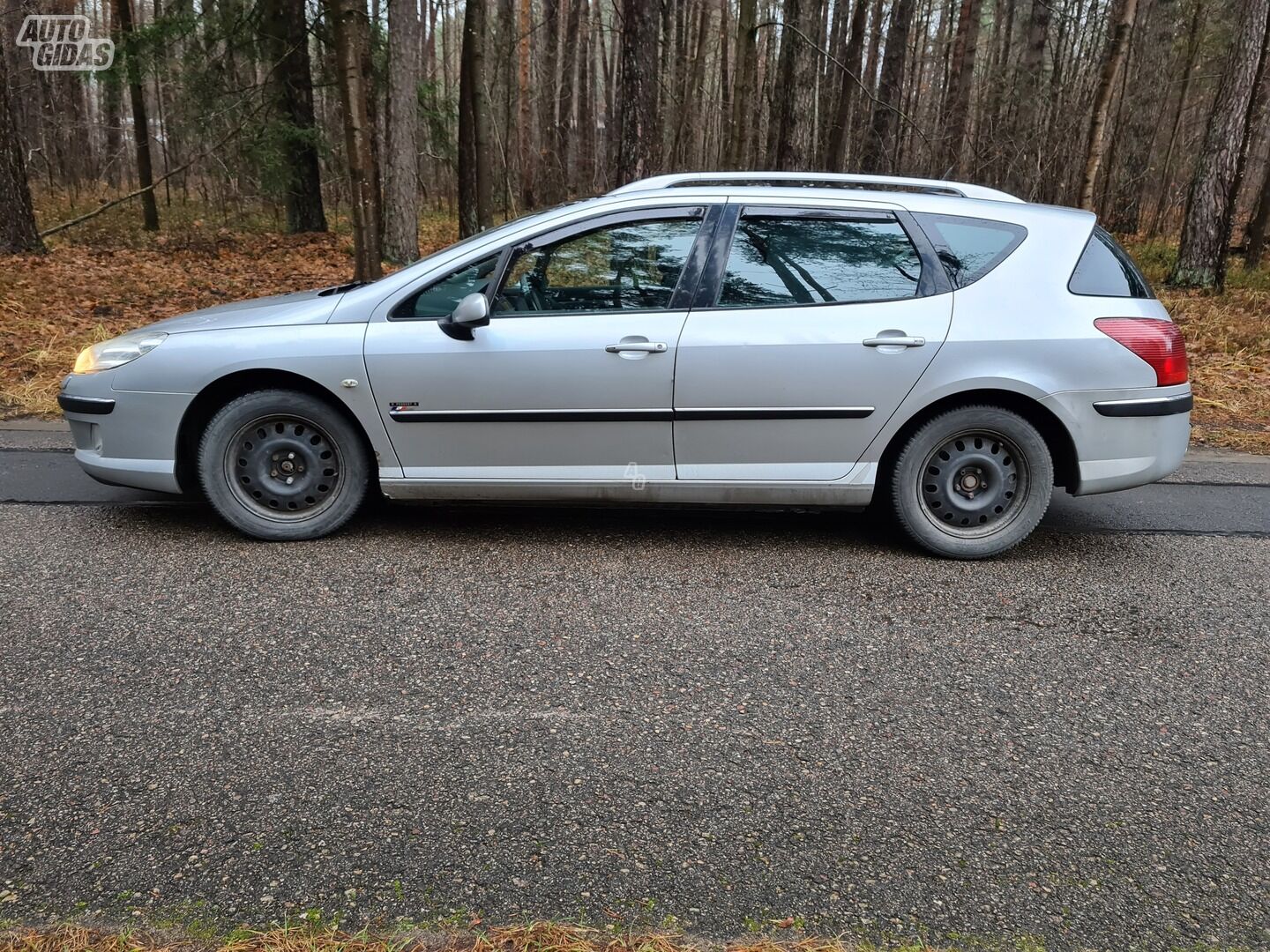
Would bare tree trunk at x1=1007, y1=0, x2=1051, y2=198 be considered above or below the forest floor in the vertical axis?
above

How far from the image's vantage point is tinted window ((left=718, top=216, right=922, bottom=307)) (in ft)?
13.7

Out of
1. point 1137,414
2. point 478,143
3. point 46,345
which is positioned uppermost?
point 478,143

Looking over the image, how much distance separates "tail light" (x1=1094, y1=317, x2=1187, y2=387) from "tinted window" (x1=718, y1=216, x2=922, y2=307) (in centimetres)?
92

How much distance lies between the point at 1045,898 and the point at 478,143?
13.9 m

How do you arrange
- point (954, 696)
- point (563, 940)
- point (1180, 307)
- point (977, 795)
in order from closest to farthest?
point (563, 940) → point (977, 795) → point (954, 696) → point (1180, 307)

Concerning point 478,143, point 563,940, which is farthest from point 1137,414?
point 478,143

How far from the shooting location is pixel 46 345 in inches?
332

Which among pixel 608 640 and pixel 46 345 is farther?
pixel 46 345

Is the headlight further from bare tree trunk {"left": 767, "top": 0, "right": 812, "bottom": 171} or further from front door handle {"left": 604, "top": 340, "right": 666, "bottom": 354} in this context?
bare tree trunk {"left": 767, "top": 0, "right": 812, "bottom": 171}

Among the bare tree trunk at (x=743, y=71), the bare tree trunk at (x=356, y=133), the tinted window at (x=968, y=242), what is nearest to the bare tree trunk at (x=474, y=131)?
the bare tree trunk at (x=743, y=71)

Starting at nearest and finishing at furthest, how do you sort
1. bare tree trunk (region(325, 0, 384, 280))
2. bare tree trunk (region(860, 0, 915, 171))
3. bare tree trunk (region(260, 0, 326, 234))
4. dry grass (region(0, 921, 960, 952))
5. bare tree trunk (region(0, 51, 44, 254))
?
dry grass (region(0, 921, 960, 952)) → bare tree trunk (region(325, 0, 384, 280)) → bare tree trunk (region(0, 51, 44, 254)) → bare tree trunk (region(260, 0, 326, 234)) → bare tree trunk (region(860, 0, 915, 171))

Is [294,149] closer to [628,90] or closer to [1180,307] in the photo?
[628,90]

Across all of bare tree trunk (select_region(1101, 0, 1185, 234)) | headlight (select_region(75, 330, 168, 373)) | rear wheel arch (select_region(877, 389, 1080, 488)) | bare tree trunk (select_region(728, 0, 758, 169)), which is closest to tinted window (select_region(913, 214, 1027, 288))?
rear wheel arch (select_region(877, 389, 1080, 488))

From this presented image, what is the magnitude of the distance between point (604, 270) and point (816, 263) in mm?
994
